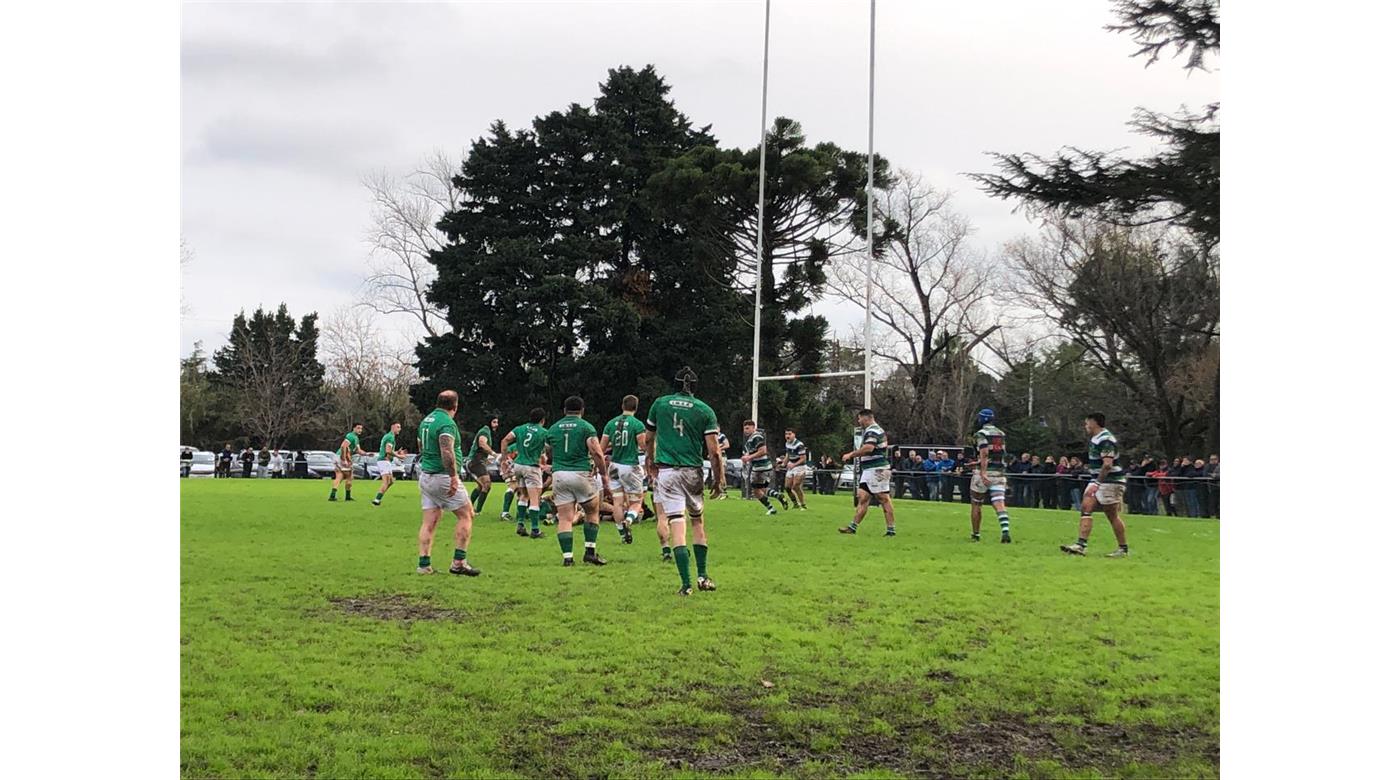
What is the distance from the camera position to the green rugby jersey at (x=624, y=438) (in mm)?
15281

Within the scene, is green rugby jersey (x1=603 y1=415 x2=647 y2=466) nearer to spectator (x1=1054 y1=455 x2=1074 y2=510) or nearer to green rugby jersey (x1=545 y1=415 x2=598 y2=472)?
green rugby jersey (x1=545 y1=415 x2=598 y2=472)

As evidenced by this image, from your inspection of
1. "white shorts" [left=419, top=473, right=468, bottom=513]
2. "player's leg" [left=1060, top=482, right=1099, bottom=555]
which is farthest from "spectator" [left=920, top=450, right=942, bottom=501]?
"white shorts" [left=419, top=473, right=468, bottom=513]

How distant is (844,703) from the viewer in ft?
23.6

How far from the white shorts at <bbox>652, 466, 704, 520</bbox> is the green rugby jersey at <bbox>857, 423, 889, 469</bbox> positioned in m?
6.42

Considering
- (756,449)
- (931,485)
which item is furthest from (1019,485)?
(756,449)

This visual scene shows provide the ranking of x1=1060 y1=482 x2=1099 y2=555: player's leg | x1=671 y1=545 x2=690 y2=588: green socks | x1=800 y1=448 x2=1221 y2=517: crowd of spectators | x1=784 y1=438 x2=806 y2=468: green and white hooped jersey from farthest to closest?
1. x1=800 y1=448 x2=1221 y2=517: crowd of spectators
2. x1=784 y1=438 x2=806 y2=468: green and white hooped jersey
3. x1=1060 y1=482 x2=1099 y2=555: player's leg
4. x1=671 y1=545 x2=690 y2=588: green socks

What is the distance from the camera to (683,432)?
451 inches

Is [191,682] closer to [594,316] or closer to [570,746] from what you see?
[570,746]

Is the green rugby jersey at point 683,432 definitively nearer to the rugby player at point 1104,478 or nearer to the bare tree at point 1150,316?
the rugby player at point 1104,478

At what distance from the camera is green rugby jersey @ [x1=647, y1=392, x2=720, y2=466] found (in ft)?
37.5

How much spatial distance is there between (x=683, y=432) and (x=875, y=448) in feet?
22.2

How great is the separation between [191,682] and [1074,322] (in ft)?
109

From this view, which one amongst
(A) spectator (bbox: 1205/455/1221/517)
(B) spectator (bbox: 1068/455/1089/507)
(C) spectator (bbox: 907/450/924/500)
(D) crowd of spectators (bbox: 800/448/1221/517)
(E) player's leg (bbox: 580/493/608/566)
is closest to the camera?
(E) player's leg (bbox: 580/493/608/566)

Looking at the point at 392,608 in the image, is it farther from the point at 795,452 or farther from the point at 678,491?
the point at 795,452
